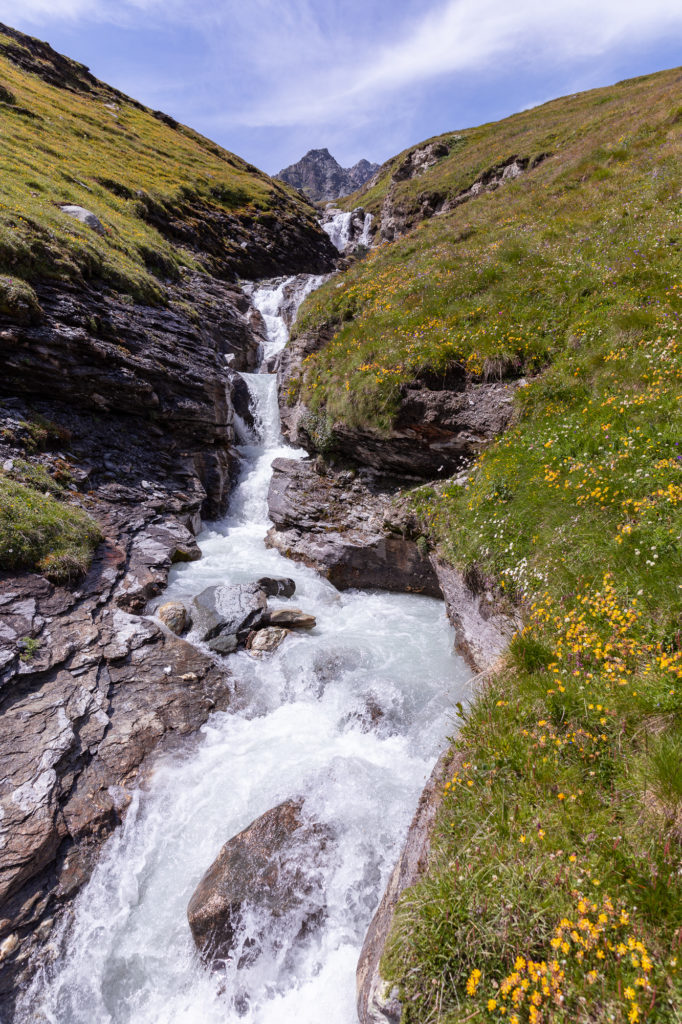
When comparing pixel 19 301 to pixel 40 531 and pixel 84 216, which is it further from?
pixel 84 216

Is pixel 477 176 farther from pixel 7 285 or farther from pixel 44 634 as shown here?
pixel 44 634

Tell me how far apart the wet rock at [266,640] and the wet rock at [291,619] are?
0.26m

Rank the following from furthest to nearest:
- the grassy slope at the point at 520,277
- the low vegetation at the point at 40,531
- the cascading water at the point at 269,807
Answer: the grassy slope at the point at 520,277
the low vegetation at the point at 40,531
the cascading water at the point at 269,807

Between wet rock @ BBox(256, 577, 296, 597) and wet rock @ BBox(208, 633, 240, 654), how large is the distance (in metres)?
1.94

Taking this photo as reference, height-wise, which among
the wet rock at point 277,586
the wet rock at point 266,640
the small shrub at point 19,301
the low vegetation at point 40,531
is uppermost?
the small shrub at point 19,301

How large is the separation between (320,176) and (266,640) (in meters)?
202

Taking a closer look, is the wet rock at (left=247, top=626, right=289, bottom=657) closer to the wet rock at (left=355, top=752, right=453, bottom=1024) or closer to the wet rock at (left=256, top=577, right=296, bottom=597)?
the wet rock at (left=256, top=577, right=296, bottom=597)

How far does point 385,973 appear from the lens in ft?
10.4

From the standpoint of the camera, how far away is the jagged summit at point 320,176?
513 ft

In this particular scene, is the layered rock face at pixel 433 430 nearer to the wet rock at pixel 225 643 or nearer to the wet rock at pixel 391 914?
the wet rock at pixel 225 643

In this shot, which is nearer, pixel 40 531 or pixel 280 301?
pixel 40 531

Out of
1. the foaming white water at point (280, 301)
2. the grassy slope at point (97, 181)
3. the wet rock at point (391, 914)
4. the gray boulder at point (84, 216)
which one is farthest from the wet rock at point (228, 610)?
the foaming white water at point (280, 301)

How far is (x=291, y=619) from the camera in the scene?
977 cm

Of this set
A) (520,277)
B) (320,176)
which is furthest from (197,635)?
(320,176)
